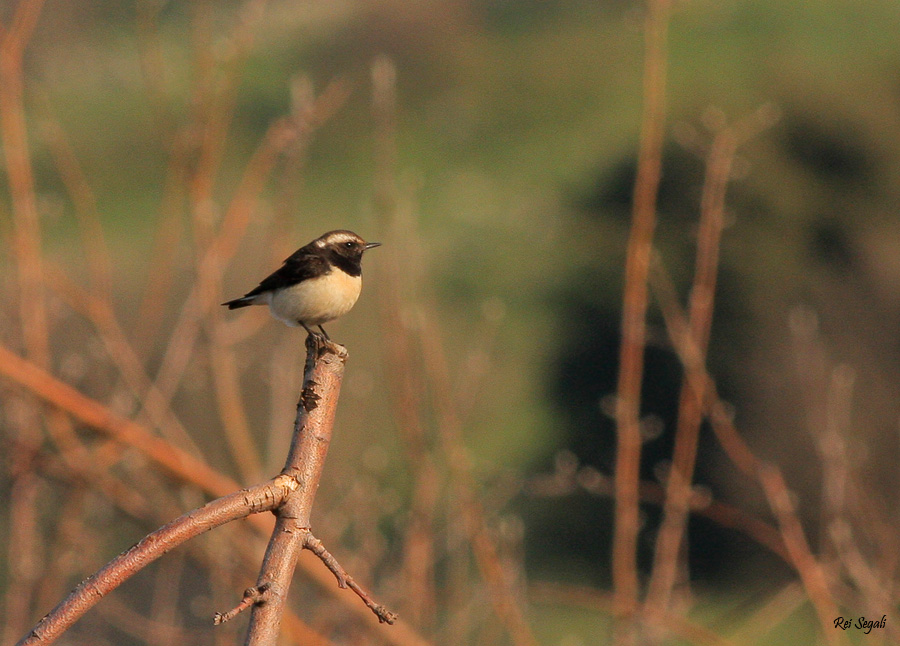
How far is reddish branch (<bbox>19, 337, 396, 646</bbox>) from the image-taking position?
157 centimetres

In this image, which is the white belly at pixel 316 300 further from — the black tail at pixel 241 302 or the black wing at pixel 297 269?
the black tail at pixel 241 302

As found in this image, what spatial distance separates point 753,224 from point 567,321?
171 cm

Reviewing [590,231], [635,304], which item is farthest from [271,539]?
[590,231]

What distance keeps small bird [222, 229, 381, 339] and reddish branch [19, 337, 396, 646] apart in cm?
216

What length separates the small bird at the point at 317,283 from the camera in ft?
14.1

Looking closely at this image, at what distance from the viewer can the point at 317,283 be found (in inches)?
170

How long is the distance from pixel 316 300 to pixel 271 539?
99.2 inches

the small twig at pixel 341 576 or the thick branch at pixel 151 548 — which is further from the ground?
the thick branch at pixel 151 548

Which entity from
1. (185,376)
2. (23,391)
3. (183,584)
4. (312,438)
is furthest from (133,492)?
(312,438)

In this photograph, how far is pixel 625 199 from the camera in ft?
27.1

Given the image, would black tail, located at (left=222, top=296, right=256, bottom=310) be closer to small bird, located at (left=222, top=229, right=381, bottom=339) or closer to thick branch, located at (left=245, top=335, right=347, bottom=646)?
small bird, located at (left=222, top=229, right=381, bottom=339)

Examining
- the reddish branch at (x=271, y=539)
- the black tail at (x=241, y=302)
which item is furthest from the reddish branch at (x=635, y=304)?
the reddish branch at (x=271, y=539)

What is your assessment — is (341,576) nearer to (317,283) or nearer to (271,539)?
(271,539)

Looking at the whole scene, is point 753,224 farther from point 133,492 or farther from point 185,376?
point 133,492
